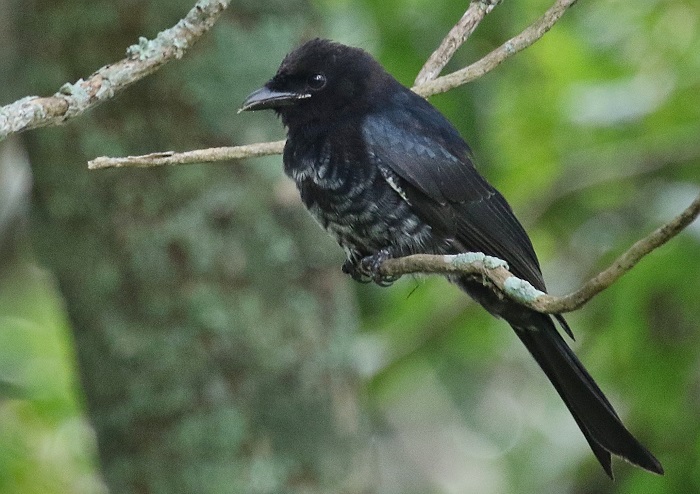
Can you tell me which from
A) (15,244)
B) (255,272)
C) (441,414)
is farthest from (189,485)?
(441,414)

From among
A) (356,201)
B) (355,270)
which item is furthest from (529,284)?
(355,270)

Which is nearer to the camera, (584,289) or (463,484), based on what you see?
(584,289)

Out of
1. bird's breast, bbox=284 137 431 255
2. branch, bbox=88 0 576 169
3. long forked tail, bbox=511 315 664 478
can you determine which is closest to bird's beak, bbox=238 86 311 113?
bird's breast, bbox=284 137 431 255

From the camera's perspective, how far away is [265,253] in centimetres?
489

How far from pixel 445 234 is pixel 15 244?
11.6 feet

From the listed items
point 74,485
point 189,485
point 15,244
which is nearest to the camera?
point 189,485

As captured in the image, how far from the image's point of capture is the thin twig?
3213mm

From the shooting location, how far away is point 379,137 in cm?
361

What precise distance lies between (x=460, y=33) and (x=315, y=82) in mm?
682

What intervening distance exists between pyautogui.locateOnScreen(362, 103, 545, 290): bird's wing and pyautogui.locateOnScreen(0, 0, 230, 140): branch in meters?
1.03

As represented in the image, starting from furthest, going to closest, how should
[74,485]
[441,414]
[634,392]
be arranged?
[441,414]
[74,485]
[634,392]

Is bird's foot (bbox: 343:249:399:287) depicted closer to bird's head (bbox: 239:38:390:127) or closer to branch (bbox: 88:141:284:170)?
bird's head (bbox: 239:38:390:127)

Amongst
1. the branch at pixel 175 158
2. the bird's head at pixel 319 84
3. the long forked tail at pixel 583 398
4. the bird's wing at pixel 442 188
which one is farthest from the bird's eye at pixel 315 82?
the long forked tail at pixel 583 398

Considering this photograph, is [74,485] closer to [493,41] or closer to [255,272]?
[255,272]
